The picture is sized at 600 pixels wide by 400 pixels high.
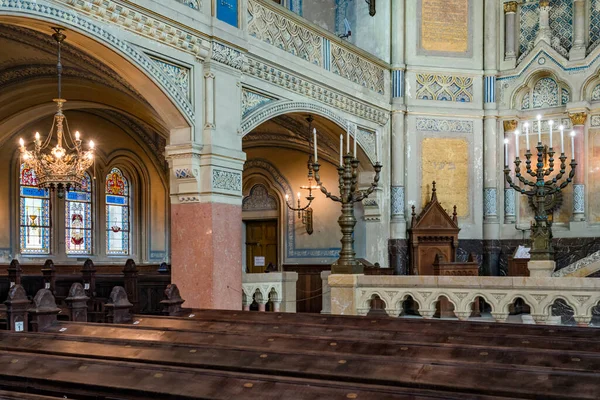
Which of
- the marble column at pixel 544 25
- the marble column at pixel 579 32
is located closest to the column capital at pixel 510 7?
the marble column at pixel 544 25

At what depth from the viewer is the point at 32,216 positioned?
550 inches

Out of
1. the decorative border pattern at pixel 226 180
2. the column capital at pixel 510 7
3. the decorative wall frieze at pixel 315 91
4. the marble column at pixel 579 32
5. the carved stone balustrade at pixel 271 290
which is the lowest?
the carved stone balustrade at pixel 271 290

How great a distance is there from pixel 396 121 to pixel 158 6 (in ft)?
23.8

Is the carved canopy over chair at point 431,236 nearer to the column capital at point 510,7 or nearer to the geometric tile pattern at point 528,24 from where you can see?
the geometric tile pattern at point 528,24

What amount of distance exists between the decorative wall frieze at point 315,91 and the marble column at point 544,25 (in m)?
3.64

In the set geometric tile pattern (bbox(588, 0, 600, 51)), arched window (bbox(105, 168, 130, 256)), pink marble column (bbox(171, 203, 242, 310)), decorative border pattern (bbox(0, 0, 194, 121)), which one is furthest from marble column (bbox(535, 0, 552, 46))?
arched window (bbox(105, 168, 130, 256))

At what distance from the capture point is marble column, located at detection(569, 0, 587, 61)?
564 inches

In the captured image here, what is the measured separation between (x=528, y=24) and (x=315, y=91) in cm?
607

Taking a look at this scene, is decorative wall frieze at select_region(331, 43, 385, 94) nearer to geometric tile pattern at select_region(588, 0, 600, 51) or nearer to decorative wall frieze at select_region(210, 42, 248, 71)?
decorative wall frieze at select_region(210, 42, 248, 71)

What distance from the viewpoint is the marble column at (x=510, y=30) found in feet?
49.6

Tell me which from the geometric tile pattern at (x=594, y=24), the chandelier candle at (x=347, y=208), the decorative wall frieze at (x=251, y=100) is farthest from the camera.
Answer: the geometric tile pattern at (x=594, y=24)

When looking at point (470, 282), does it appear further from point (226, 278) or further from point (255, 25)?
point (255, 25)

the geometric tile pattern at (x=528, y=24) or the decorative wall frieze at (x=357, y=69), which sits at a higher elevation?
the geometric tile pattern at (x=528, y=24)

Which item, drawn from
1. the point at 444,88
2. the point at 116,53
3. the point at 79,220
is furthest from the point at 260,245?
the point at 116,53
